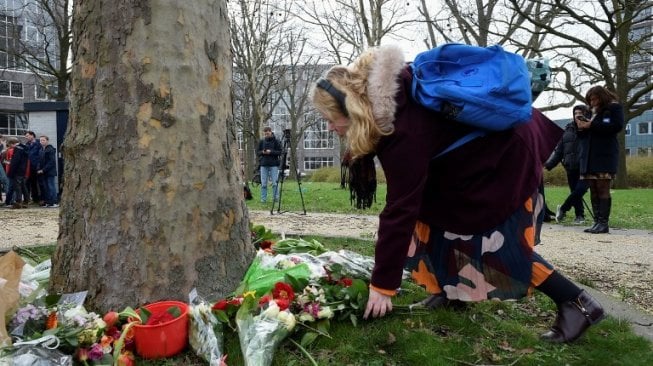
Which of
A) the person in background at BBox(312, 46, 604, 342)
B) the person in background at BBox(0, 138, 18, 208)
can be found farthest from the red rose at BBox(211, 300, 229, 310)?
the person in background at BBox(0, 138, 18, 208)

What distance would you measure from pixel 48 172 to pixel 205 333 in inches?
428

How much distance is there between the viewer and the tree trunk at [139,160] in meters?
2.63

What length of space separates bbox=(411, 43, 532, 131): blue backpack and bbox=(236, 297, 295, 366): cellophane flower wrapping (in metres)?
1.17

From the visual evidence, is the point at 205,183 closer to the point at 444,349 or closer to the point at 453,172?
the point at 453,172

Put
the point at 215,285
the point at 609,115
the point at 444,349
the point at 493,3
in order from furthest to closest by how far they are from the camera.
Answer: the point at 493,3 < the point at 609,115 < the point at 215,285 < the point at 444,349

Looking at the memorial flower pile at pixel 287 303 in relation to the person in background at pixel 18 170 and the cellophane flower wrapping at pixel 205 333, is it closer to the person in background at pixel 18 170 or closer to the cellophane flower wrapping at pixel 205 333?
the cellophane flower wrapping at pixel 205 333

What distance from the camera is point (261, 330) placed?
2305 mm

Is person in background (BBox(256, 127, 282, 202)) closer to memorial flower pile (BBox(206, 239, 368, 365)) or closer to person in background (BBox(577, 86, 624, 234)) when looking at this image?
person in background (BBox(577, 86, 624, 234))

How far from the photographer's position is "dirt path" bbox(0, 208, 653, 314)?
13.2 ft

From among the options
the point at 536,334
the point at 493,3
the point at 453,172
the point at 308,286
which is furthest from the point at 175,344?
the point at 493,3

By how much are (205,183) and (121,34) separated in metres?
0.88

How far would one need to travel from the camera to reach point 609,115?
250 inches

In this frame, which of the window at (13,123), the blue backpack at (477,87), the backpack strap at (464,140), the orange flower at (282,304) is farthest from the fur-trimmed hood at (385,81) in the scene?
the window at (13,123)

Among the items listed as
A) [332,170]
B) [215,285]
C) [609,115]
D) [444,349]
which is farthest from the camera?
[332,170]
